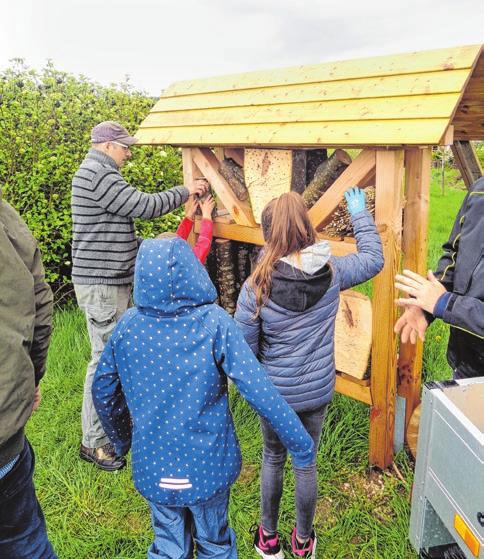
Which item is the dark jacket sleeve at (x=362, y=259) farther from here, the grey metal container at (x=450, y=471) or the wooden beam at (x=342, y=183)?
the grey metal container at (x=450, y=471)

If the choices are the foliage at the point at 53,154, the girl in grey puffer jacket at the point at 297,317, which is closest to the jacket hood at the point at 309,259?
the girl in grey puffer jacket at the point at 297,317

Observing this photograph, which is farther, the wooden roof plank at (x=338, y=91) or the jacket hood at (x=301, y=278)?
the wooden roof plank at (x=338, y=91)

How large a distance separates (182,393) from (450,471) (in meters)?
0.95

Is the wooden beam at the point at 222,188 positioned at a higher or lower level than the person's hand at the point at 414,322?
higher

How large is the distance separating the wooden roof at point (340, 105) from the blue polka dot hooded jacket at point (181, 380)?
128 centimetres

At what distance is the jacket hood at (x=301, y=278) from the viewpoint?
2.22 m

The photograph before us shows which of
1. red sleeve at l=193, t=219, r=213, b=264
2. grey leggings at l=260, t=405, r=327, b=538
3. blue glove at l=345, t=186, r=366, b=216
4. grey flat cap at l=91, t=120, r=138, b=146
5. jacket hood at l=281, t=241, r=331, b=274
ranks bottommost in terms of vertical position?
grey leggings at l=260, t=405, r=327, b=538

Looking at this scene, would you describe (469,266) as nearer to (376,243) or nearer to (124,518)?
(376,243)

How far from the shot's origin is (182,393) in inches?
76.6

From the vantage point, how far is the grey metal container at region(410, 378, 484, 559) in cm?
150

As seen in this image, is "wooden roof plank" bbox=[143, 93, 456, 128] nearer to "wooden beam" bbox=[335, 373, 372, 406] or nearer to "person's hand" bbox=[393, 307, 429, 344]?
"person's hand" bbox=[393, 307, 429, 344]

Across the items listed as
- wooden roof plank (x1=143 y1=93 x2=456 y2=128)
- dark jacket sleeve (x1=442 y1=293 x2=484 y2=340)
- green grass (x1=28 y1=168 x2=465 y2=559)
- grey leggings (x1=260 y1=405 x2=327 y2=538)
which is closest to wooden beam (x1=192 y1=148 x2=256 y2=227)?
wooden roof plank (x1=143 y1=93 x2=456 y2=128)

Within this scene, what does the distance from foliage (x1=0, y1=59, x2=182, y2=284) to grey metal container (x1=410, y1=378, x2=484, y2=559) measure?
4.37m

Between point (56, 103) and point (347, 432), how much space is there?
4662mm
